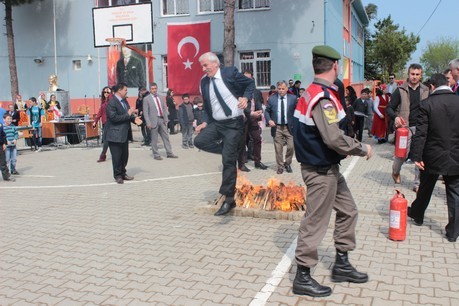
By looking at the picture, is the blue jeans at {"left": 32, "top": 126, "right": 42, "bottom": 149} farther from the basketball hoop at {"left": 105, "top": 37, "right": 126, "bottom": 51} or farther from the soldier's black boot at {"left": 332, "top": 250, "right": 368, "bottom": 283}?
the soldier's black boot at {"left": 332, "top": 250, "right": 368, "bottom": 283}

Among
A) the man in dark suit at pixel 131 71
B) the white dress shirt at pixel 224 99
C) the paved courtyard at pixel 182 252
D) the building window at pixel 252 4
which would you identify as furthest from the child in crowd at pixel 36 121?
the white dress shirt at pixel 224 99

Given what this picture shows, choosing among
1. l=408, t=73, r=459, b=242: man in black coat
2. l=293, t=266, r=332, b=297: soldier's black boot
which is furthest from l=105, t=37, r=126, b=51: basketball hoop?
l=293, t=266, r=332, b=297: soldier's black boot

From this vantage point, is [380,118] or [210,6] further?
[210,6]

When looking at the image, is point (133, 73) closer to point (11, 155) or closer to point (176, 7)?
point (176, 7)

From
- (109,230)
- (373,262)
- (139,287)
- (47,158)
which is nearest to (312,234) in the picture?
(373,262)

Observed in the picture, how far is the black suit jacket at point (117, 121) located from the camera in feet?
30.2

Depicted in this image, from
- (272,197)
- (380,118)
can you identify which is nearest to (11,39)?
(380,118)

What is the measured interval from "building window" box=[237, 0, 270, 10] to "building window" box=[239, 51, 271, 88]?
2110mm

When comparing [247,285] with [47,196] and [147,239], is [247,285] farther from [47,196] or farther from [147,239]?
[47,196]

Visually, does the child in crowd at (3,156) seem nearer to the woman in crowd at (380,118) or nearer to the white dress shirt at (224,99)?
the white dress shirt at (224,99)

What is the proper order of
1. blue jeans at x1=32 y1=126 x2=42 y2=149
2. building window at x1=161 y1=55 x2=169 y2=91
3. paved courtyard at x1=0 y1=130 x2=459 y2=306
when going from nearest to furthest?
paved courtyard at x1=0 y1=130 x2=459 y2=306
blue jeans at x1=32 y1=126 x2=42 y2=149
building window at x1=161 y1=55 x2=169 y2=91

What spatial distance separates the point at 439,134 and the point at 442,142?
99 mm

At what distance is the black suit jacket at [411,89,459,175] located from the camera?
17.7 feet

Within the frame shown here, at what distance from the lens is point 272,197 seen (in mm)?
6590
